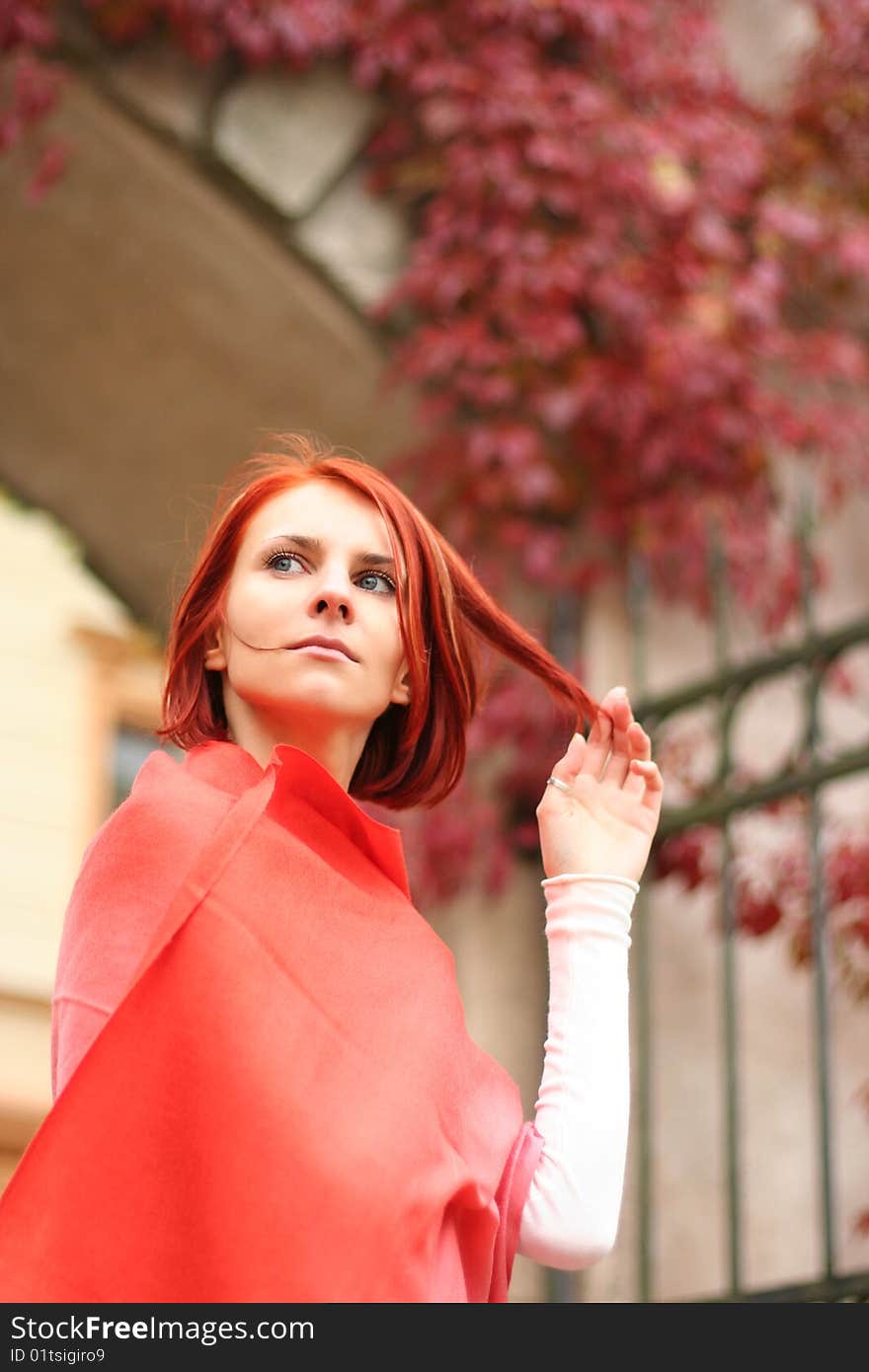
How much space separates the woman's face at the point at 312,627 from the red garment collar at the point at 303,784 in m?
0.03

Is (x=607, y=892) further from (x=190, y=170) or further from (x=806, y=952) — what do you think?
(x=190, y=170)

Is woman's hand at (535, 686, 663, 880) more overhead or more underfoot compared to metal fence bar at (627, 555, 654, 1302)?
more underfoot

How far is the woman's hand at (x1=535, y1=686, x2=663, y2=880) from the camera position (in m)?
1.28

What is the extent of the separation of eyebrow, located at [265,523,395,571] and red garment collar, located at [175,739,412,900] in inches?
5.3

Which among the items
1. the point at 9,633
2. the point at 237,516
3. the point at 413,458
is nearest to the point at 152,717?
the point at 9,633

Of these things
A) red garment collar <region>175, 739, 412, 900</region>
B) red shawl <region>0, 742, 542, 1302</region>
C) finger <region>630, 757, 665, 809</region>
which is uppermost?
finger <region>630, 757, 665, 809</region>

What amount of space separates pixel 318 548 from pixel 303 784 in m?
0.18

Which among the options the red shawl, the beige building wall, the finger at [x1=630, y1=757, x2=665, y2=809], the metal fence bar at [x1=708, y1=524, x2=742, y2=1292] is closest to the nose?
the red shawl

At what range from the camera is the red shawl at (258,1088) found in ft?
3.52

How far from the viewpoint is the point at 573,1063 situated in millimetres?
1234

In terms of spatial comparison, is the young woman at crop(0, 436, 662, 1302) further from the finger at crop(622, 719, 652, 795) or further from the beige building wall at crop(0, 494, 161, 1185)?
the beige building wall at crop(0, 494, 161, 1185)

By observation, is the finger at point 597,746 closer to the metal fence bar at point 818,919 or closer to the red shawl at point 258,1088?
the red shawl at point 258,1088

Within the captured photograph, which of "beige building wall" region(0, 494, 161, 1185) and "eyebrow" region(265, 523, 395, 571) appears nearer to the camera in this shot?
"eyebrow" region(265, 523, 395, 571)
